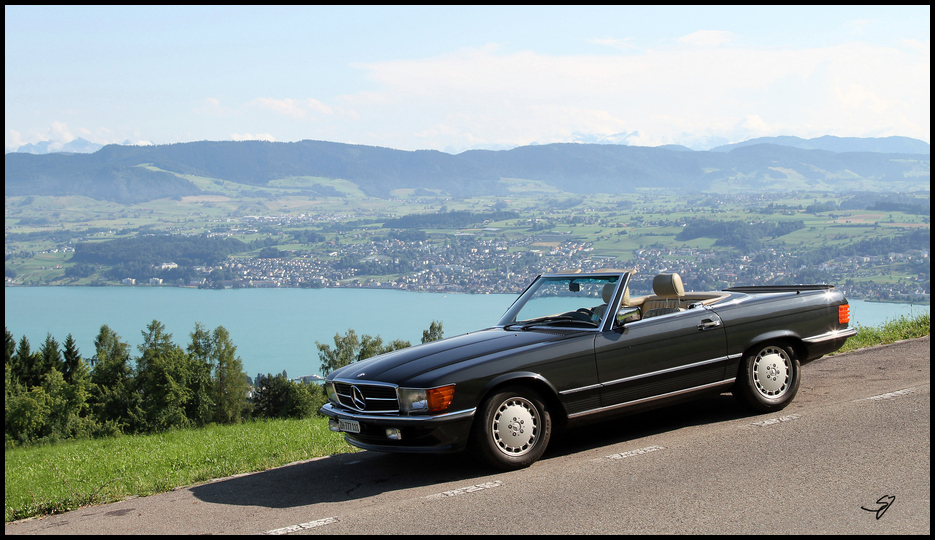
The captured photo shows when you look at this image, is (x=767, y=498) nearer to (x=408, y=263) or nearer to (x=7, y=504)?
(x=7, y=504)

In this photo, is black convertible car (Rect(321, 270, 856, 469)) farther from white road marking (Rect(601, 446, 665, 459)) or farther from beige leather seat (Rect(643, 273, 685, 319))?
white road marking (Rect(601, 446, 665, 459))

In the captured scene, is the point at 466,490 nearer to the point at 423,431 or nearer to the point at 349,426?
the point at 423,431

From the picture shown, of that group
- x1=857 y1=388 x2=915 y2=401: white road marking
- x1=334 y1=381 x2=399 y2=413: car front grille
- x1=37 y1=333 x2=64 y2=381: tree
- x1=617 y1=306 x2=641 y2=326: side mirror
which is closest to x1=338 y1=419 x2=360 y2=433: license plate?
x1=334 y1=381 x2=399 y2=413: car front grille

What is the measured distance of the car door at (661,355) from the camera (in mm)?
6059

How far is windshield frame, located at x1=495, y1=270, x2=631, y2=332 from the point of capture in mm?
6316

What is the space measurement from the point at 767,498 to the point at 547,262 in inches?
4816

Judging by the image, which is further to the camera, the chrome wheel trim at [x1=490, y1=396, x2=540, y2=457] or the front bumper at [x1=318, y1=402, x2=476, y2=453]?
the chrome wheel trim at [x1=490, y1=396, x2=540, y2=457]

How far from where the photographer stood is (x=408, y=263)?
163125mm

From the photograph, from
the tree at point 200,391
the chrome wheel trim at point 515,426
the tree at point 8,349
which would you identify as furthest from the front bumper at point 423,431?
the tree at point 8,349

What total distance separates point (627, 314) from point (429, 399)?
222 centimetres

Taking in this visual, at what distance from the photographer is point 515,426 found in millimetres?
5625

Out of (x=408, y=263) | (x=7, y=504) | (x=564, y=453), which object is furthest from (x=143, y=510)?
(x=408, y=263)

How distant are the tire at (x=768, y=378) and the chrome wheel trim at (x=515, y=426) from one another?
216 centimetres

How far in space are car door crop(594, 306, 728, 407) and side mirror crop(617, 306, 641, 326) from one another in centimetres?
8
